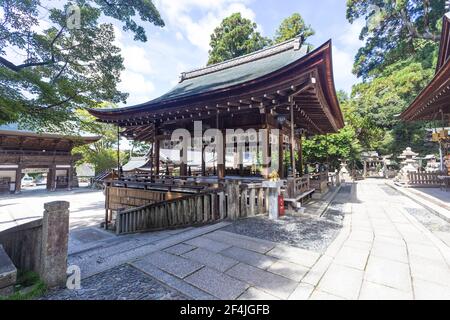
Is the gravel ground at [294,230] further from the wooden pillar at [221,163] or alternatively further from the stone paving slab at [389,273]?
the wooden pillar at [221,163]

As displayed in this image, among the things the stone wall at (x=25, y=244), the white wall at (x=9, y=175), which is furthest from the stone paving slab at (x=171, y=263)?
the white wall at (x=9, y=175)

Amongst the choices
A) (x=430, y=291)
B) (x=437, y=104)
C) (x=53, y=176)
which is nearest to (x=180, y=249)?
(x=430, y=291)

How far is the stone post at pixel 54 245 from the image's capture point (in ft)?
7.27

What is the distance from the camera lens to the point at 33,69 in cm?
578

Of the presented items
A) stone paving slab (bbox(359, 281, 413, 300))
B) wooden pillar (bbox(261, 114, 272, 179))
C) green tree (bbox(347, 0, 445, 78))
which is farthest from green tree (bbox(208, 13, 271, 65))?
stone paving slab (bbox(359, 281, 413, 300))

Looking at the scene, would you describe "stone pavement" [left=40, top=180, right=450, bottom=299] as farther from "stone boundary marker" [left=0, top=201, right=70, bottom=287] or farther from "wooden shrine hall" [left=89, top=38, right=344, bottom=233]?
"wooden shrine hall" [left=89, top=38, right=344, bottom=233]

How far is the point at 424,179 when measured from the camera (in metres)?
10.7

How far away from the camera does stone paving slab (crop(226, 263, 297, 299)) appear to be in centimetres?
214

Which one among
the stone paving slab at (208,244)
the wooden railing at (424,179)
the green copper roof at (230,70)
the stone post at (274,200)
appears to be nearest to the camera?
the stone paving slab at (208,244)

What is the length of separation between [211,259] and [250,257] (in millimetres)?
564

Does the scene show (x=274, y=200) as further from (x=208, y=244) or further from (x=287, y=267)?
(x=287, y=267)

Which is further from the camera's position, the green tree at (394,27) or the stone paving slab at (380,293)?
the green tree at (394,27)

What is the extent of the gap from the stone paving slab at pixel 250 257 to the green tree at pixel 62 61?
5.78 metres
